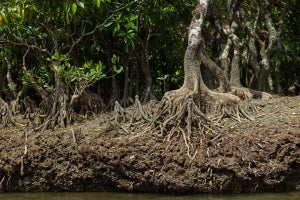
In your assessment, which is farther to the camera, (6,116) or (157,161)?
(6,116)

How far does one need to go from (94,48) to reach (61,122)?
2579 mm

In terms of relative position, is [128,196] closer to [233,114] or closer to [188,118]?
[188,118]

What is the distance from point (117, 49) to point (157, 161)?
5388 millimetres

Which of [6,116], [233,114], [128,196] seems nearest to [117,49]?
[6,116]

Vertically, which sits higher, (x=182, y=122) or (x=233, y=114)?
(x=233, y=114)

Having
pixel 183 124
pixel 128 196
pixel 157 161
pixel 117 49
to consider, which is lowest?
pixel 128 196

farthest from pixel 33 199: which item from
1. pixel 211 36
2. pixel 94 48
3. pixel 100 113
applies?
pixel 211 36

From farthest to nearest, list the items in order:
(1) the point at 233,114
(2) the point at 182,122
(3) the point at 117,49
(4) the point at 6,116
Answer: (3) the point at 117,49, (4) the point at 6,116, (1) the point at 233,114, (2) the point at 182,122

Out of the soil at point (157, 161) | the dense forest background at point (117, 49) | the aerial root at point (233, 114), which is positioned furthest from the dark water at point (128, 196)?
the dense forest background at point (117, 49)

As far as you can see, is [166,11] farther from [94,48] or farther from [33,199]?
[33,199]

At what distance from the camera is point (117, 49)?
11.9 m

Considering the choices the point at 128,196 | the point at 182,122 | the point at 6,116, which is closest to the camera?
the point at 128,196

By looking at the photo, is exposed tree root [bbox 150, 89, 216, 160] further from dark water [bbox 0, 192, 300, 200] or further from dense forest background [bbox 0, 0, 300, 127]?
dense forest background [bbox 0, 0, 300, 127]

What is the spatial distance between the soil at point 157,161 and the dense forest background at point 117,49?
1.95 metres
